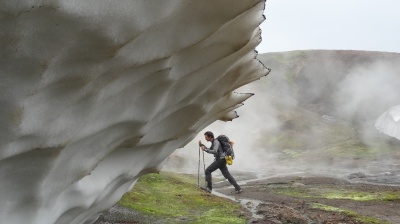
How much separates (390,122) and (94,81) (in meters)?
64.4

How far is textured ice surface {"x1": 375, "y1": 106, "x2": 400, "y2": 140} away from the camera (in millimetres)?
60688

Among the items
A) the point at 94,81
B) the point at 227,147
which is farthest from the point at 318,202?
A: the point at 94,81

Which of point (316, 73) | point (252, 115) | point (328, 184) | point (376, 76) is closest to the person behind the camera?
point (328, 184)

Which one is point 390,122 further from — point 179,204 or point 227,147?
point 179,204

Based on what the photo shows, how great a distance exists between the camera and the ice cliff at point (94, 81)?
12.6 ft

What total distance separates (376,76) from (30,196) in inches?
3269

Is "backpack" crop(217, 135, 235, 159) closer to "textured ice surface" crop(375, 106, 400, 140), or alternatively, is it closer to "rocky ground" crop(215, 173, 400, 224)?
"rocky ground" crop(215, 173, 400, 224)

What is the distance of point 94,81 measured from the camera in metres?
4.64

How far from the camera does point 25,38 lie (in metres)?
3.73

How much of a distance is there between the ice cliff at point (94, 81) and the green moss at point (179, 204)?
748cm

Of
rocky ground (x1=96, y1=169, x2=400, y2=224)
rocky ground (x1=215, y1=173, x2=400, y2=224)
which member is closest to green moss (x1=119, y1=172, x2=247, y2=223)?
rocky ground (x1=96, y1=169, x2=400, y2=224)

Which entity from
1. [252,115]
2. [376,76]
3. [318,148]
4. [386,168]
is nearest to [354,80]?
[376,76]

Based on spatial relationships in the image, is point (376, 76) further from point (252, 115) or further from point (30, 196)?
point (30, 196)

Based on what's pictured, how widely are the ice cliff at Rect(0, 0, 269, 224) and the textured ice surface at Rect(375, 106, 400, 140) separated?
58.3m
